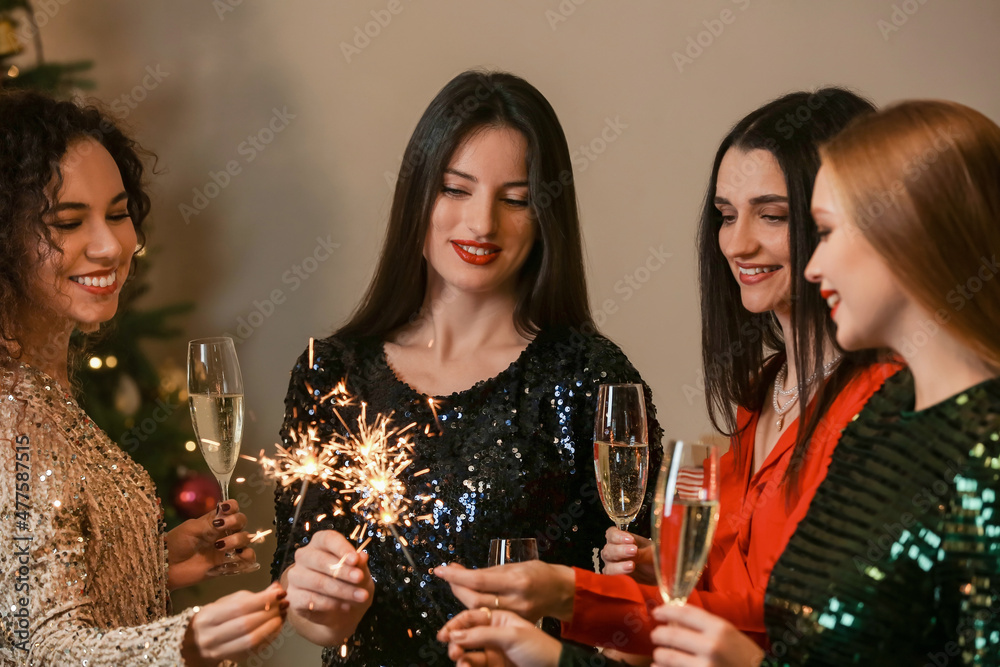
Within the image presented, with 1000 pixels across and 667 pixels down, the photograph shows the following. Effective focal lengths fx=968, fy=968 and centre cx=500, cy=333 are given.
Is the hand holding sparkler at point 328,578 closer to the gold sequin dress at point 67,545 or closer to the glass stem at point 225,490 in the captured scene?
the gold sequin dress at point 67,545

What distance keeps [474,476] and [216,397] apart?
540mm

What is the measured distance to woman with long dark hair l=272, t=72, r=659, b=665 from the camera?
197 centimetres

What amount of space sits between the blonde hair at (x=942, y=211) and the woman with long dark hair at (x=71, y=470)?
40.7 inches

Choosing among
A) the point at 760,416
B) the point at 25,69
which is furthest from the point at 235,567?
the point at 25,69

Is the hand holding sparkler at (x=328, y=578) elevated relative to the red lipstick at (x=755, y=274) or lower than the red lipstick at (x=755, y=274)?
lower

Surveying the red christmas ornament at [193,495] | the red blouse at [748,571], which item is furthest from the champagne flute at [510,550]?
the red christmas ornament at [193,495]

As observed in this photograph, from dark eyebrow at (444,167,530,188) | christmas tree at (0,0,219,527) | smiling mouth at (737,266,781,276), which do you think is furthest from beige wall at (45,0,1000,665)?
smiling mouth at (737,266,781,276)

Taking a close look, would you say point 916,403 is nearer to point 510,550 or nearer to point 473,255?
point 510,550

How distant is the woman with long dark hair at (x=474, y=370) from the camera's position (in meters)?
1.97

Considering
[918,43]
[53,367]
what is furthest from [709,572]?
[918,43]

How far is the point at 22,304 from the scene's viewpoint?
5.88ft

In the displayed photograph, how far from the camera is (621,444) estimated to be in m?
1.73

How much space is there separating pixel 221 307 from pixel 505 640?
2.57 metres

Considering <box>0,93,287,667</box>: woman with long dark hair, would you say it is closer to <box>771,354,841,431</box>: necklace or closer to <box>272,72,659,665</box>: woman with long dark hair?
<box>272,72,659,665</box>: woman with long dark hair
